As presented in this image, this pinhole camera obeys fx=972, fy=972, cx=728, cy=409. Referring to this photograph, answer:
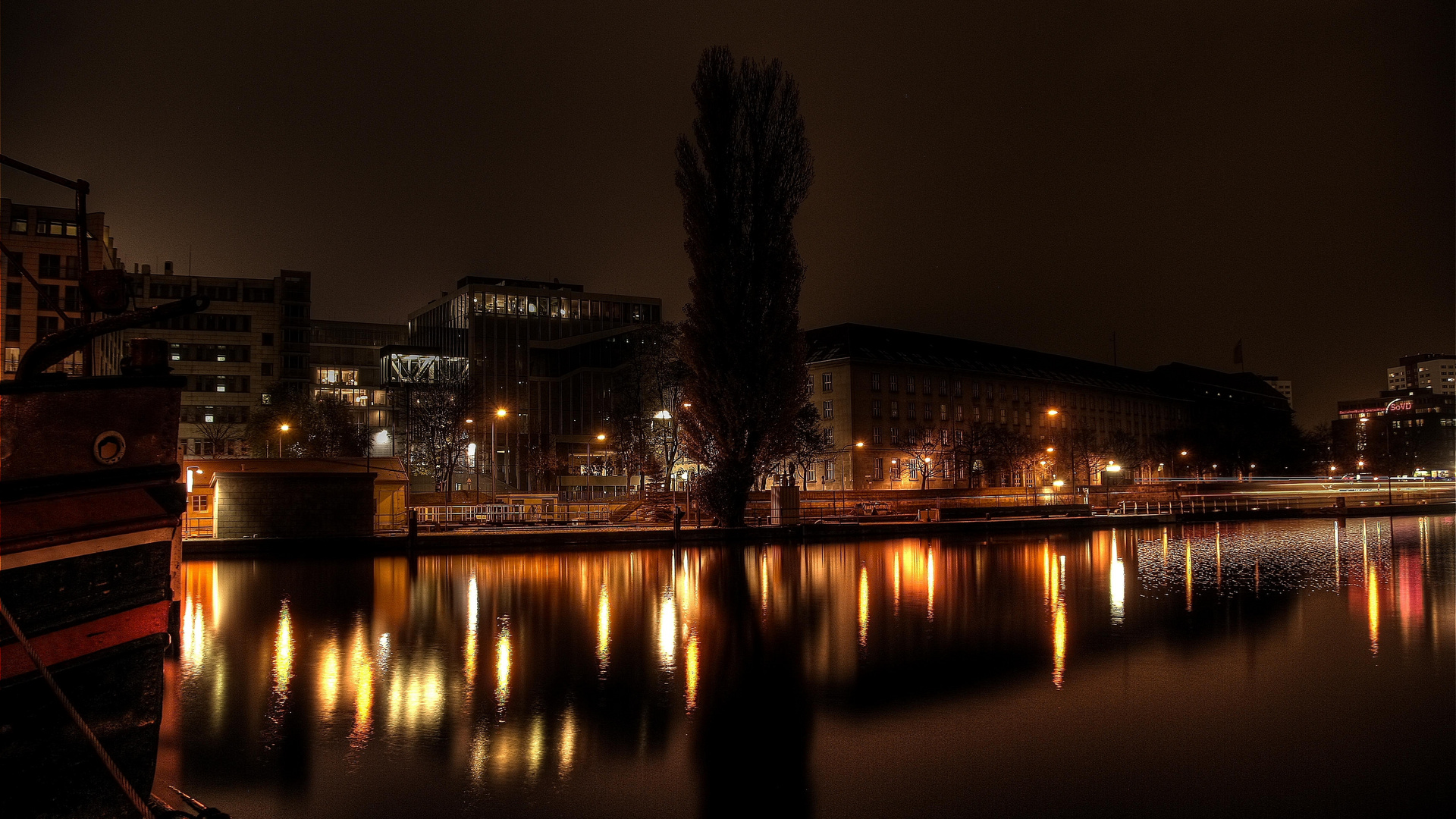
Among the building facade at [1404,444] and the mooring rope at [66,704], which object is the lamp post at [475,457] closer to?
the mooring rope at [66,704]

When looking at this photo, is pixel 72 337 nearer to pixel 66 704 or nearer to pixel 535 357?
pixel 66 704

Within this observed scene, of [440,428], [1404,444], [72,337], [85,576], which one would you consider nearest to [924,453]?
[440,428]

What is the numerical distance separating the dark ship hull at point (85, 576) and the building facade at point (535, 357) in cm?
7167

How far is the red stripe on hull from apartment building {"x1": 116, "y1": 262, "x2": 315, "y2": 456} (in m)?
88.5

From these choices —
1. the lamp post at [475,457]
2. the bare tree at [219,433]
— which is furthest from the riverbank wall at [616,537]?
the bare tree at [219,433]

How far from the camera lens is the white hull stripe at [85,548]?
217 inches

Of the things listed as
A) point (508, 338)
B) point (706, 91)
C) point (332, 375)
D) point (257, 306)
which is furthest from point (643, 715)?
point (332, 375)

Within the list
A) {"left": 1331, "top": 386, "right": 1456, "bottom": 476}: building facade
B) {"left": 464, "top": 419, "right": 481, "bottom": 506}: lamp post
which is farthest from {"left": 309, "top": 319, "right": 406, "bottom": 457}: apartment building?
{"left": 1331, "top": 386, "right": 1456, "bottom": 476}: building facade

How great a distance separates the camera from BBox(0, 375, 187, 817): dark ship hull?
18.1 ft

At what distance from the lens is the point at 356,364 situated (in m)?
117

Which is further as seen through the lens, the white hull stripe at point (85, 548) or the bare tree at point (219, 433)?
the bare tree at point (219, 433)

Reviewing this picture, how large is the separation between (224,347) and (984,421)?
233 feet

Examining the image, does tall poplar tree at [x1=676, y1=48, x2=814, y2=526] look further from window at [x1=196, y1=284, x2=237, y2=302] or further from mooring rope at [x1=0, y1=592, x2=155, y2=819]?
window at [x1=196, y1=284, x2=237, y2=302]

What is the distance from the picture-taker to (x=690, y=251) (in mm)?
37906
